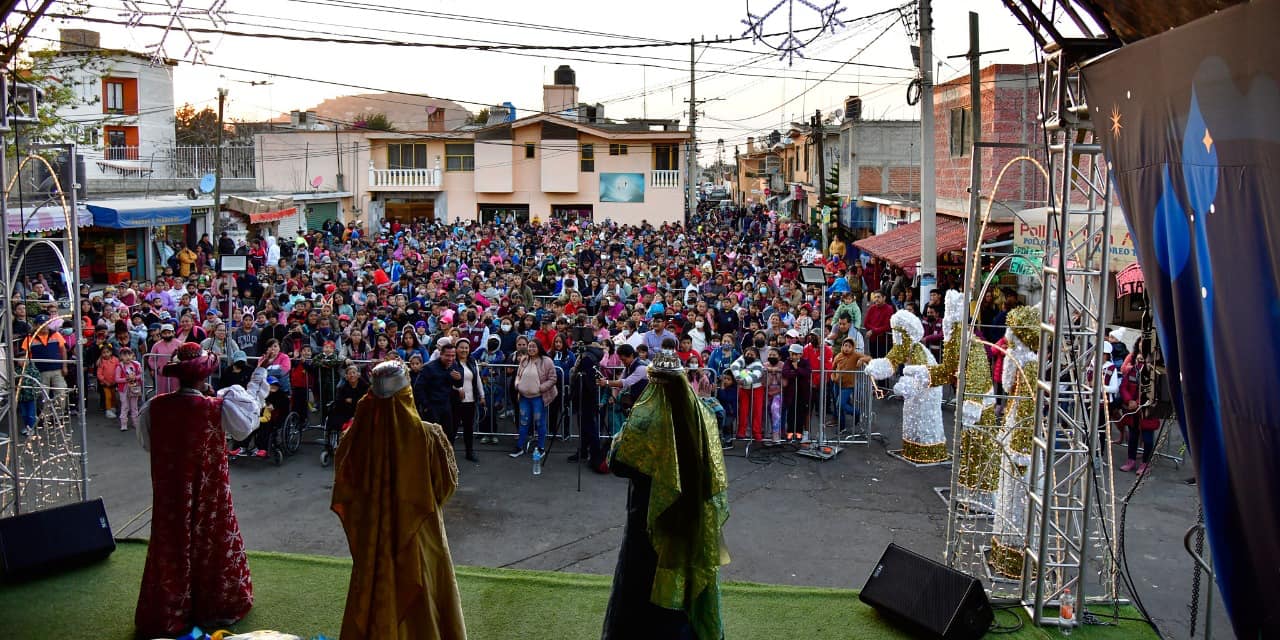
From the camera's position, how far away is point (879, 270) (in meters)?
24.9

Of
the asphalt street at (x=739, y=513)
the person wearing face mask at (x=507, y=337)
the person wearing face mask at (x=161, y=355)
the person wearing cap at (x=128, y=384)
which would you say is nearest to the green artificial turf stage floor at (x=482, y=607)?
the asphalt street at (x=739, y=513)

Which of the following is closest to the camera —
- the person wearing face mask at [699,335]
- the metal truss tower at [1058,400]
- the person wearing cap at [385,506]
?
the person wearing cap at [385,506]

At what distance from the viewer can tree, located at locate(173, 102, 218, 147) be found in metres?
53.0

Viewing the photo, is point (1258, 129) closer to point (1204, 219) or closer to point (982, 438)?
point (1204, 219)

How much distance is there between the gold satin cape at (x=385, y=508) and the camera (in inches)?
201

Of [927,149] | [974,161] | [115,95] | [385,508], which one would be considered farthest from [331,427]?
[115,95]

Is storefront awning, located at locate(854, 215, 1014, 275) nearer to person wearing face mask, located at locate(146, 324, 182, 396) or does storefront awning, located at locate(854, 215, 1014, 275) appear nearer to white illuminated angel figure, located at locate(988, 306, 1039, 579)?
white illuminated angel figure, located at locate(988, 306, 1039, 579)

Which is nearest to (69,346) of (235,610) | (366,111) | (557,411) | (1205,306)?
(557,411)

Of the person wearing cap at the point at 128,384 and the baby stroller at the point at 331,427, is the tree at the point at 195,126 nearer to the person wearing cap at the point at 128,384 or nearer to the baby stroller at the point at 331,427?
the person wearing cap at the point at 128,384

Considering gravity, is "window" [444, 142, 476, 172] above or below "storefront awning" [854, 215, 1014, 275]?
above

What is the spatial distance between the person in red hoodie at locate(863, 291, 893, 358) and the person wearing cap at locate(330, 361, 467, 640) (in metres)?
10.5

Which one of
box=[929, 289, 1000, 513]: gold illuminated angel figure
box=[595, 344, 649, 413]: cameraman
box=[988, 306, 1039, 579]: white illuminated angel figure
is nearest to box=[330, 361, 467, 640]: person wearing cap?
box=[929, 289, 1000, 513]: gold illuminated angel figure

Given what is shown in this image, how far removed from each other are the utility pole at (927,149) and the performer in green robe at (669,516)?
1019cm

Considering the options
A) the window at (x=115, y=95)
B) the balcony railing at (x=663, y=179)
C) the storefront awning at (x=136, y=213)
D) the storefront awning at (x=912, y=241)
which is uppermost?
the window at (x=115, y=95)
